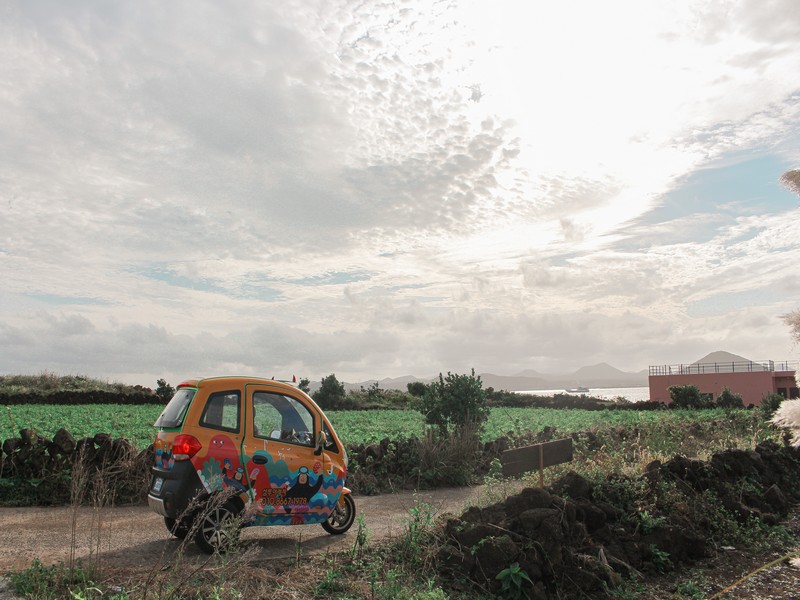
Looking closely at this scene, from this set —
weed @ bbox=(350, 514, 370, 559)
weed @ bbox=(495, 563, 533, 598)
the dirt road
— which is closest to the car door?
the dirt road

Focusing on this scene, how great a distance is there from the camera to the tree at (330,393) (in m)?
38.7

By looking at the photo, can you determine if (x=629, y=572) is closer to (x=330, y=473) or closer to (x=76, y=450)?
(x=330, y=473)

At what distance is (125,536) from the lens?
346 inches

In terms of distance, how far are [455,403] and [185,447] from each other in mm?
9146

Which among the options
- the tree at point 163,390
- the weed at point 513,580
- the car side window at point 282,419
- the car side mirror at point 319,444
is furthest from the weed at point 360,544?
the tree at point 163,390

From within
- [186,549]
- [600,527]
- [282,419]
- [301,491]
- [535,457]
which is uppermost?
[282,419]

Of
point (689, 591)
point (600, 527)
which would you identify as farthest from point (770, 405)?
point (689, 591)

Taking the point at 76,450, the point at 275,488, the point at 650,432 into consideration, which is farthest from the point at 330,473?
the point at 650,432

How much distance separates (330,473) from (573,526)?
3170 millimetres

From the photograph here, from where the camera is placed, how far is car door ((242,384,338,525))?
8.07m

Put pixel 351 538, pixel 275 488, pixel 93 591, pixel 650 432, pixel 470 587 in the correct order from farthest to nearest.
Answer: pixel 650 432
pixel 351 538
pixel 275 488
pixel 470 587
pixel 93 591

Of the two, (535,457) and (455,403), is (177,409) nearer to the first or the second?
(535,457)

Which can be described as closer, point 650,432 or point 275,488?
point 275,488

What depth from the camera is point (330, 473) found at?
866cm
